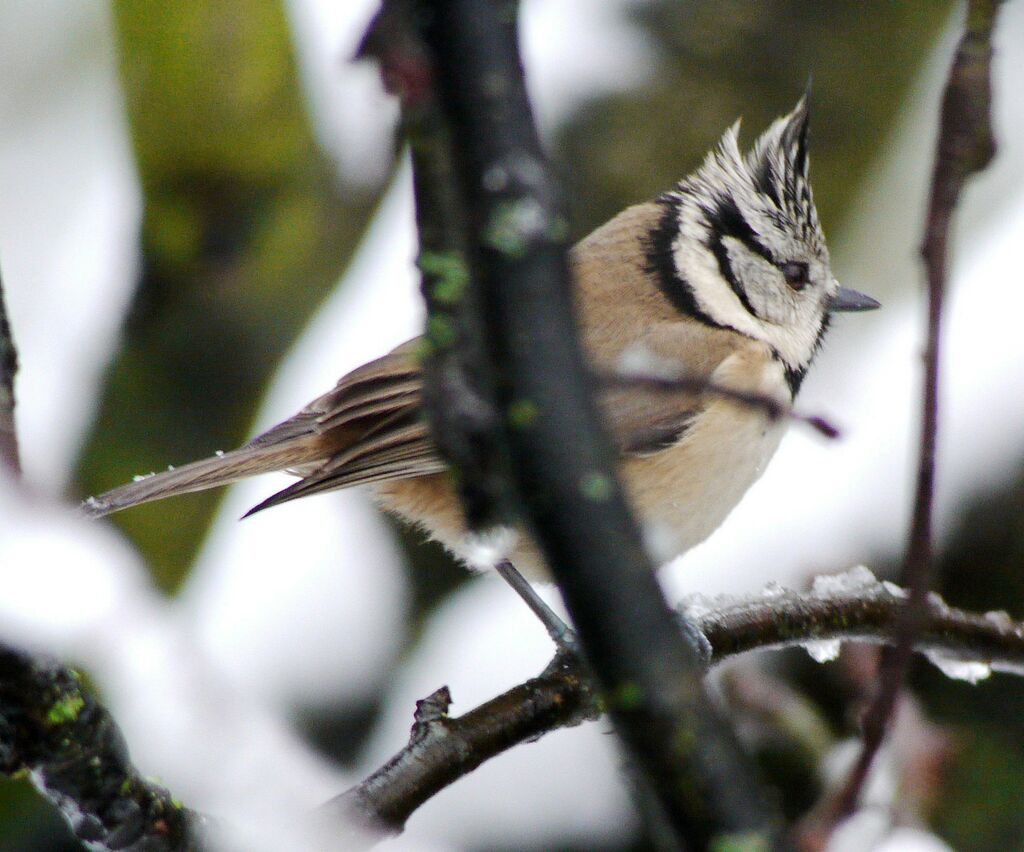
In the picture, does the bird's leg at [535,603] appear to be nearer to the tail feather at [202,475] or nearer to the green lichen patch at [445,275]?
the tail feather at [202,475]

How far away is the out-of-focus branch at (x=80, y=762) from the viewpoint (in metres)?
1.17

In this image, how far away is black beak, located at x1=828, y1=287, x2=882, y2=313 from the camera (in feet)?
9.79

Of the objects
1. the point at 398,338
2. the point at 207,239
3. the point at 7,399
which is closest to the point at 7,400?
the point at 7,399

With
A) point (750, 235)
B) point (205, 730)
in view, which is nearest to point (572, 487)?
point (205, 730)

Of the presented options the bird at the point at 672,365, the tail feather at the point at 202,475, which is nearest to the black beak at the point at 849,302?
the bird at the point at 672,365

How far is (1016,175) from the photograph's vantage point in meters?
4.23

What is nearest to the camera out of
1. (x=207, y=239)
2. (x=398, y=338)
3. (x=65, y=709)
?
(x=65, y=709)

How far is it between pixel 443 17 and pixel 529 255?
0.15 meters

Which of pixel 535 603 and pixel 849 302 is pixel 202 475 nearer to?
pixel 535 603

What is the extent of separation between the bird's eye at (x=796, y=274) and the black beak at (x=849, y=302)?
10 centimetres

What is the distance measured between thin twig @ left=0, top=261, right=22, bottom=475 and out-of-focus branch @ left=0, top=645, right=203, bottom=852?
238 millimetres

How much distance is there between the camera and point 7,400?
105 cm

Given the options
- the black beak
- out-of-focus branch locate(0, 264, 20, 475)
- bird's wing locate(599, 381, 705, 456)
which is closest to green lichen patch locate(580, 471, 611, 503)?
out-of-focus branch locate(0, 264, 20, 475)

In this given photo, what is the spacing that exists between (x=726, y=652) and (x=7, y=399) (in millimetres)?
1311
